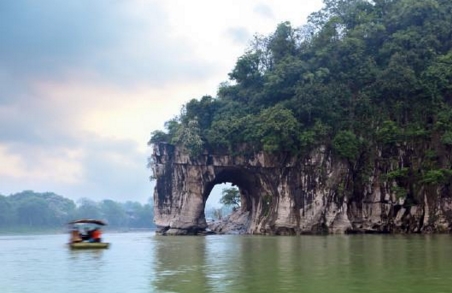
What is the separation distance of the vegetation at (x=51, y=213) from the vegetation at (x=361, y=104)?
146 feet

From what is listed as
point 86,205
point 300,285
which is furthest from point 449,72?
point 86,205

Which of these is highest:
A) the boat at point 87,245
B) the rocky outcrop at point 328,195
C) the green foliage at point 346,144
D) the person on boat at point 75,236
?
the green foliage at point 346,144

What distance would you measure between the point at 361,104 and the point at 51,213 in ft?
184

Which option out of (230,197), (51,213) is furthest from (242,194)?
(51,213)

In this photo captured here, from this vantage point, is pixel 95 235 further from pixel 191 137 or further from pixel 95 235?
pixel 191 137

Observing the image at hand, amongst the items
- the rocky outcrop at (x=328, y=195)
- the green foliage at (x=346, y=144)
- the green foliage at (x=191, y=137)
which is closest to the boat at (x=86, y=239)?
the green foliage at (x=191, y=137)

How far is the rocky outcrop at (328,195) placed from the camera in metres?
34.4

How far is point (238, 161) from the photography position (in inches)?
1486

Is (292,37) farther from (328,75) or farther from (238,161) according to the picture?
(238,161)

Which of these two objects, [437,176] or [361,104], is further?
[361,104]

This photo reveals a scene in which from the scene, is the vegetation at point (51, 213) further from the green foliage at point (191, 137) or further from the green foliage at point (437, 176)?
the green foliage at point (437, 176)

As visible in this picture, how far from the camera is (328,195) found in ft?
117

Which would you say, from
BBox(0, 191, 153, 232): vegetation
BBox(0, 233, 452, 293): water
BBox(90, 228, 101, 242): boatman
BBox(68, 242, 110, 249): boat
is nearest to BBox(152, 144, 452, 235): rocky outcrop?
BBox(90, 228, 101, 242): boatman

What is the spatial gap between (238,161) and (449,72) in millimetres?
13771
